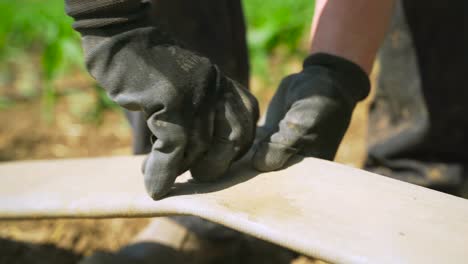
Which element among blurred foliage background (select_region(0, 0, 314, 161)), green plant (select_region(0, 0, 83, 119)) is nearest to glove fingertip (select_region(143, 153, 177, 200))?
blurred foliage background (select_region(0, 0, 314, 161))

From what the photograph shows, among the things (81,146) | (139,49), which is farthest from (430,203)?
(81,146)

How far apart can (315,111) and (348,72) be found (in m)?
0.12

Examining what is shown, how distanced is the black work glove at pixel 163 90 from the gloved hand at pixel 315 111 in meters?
0.06

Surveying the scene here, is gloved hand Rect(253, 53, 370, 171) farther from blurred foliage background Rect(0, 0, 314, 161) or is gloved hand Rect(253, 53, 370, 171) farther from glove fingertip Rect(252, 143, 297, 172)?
blurred foliage background Rect(0, 0, 314, 161)

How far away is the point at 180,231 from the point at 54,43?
3.85 ft

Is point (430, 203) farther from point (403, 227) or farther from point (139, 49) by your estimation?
point (139, 49)

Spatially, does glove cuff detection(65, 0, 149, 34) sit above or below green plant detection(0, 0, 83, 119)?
above

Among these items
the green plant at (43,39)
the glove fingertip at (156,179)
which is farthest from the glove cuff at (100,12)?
the green plant at (43,39)

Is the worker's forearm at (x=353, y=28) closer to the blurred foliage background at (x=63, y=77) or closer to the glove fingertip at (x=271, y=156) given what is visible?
the glove fingertip at (x=271, y=156)

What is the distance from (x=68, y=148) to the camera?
7.57ft

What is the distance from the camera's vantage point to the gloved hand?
1.08 metres

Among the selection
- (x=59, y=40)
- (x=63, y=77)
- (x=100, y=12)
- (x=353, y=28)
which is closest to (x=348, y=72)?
(x=353, y=28)

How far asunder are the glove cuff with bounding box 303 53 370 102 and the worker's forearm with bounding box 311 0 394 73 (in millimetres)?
19

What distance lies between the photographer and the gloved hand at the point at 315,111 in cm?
108
